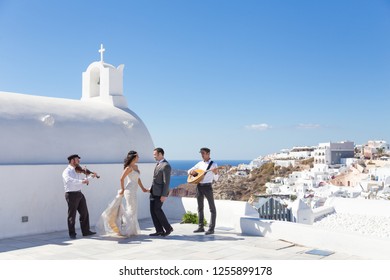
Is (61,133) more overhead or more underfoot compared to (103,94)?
more underfoot

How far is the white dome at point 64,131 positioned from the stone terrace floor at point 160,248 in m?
1.67

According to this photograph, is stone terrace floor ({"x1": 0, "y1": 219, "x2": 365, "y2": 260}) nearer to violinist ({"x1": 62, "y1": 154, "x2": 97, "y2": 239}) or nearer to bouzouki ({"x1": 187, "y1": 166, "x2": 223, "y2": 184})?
violinist ({"x1": 62, "y1": 154, "x2": 97, "y2": 239})

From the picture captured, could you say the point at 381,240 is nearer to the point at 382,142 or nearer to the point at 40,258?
the point at 40,258

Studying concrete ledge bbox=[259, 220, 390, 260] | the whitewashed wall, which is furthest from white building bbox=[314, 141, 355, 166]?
concrete ledge bbox=[259, 220, 390, 260]

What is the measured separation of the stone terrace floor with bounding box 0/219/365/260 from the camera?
19.4 ft

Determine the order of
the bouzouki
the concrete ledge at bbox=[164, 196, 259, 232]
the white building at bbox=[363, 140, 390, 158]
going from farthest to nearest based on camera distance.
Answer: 1. the white building at bbox=[363, 140, 390, 158]
2. the concrete ledge at bbox=[164, 196, 259, 232]
3. the bouzouki

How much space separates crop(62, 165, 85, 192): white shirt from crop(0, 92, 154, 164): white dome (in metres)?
0.90

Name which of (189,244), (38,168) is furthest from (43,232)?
(189,244)

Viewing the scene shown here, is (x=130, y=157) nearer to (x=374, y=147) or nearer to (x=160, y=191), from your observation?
(x=160, y=191)

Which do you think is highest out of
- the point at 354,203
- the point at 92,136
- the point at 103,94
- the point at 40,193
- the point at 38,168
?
the point at 103,94

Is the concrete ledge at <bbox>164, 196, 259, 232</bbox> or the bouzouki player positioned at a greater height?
the bouzouki player
